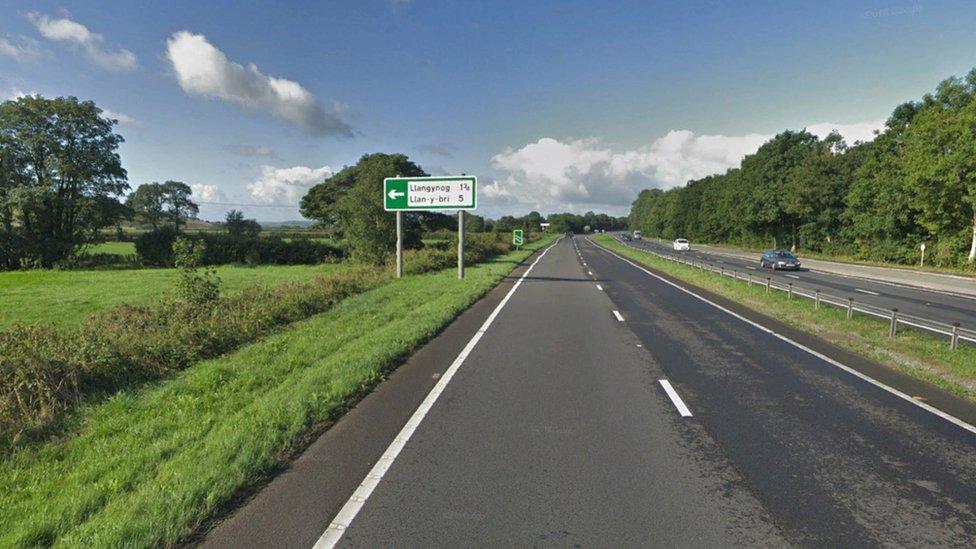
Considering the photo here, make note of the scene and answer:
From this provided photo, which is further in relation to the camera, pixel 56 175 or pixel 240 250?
pixel 240 250

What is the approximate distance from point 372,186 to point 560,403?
2743 centimetres

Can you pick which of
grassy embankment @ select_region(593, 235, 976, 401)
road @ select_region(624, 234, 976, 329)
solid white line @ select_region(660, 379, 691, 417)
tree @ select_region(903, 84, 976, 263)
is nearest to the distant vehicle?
road @ select_region(624, 234, 976, 329)

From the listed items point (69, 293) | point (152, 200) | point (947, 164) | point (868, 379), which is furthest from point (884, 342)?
point (152, 200)

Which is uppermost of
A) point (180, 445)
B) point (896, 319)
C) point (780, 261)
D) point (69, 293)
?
point (780, 261)

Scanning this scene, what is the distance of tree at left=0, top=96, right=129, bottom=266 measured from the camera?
4016 centimetres

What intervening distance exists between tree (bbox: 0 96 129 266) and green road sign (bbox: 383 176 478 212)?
110 feet

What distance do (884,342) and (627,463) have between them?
29.9 feet

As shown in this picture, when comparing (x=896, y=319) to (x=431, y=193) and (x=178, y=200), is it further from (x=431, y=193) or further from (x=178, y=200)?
(x=178, y=200)

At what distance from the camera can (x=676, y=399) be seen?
6.84 metres

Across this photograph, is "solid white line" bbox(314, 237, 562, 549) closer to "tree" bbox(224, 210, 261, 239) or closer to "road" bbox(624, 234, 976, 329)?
"road" bbox(624, 234, 976, 329)

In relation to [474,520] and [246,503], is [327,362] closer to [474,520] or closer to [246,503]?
[246,503]

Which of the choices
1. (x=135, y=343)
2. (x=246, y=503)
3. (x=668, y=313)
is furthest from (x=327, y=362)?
(x=668, y=313)

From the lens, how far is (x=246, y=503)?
157 inches

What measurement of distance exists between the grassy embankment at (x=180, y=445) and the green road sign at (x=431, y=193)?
1638 cm
